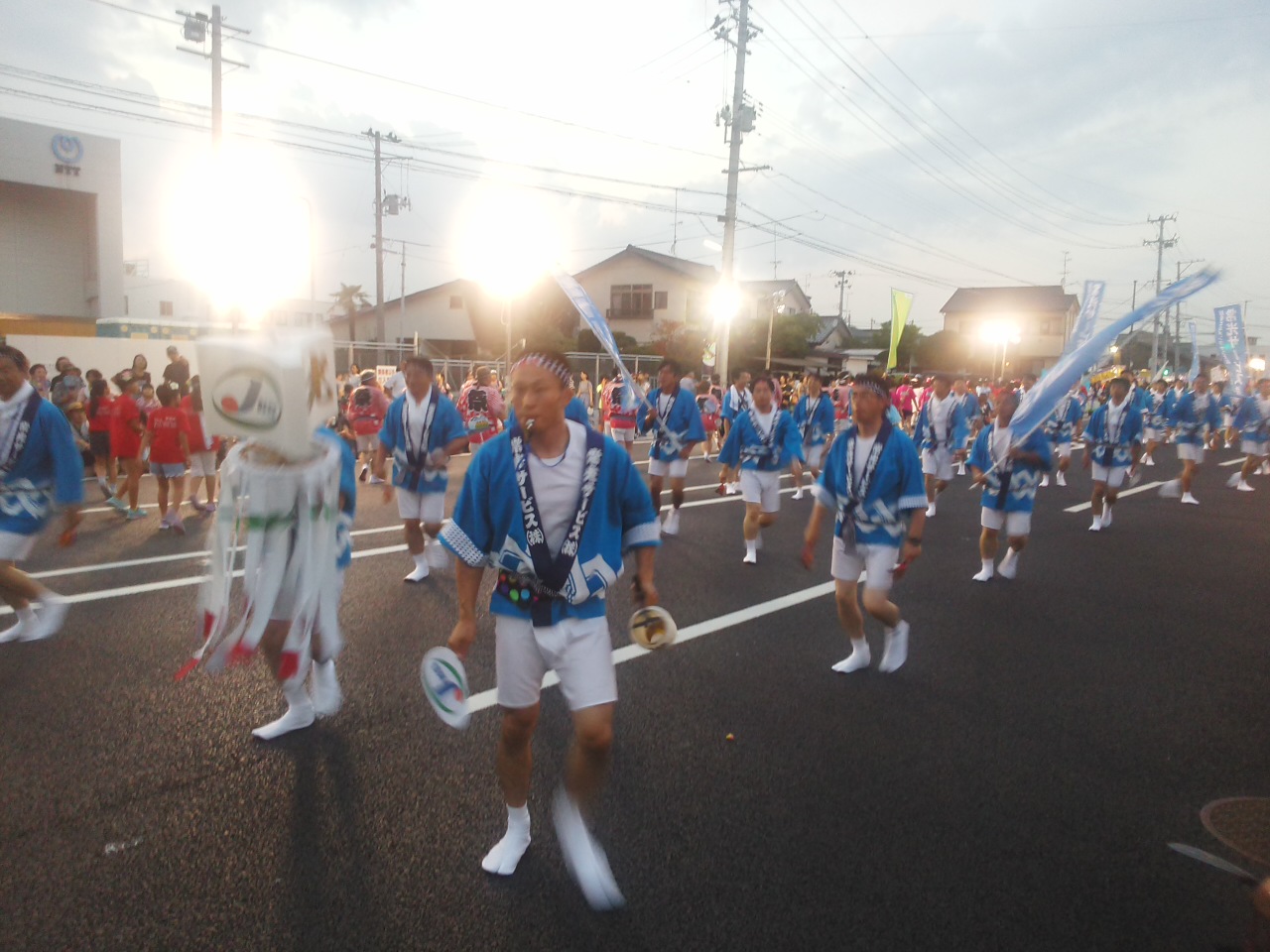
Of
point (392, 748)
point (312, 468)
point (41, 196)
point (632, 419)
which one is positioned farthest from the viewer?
point (41, 196)

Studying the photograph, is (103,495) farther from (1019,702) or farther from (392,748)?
(1019,702)

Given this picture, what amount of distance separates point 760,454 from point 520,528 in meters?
5.42

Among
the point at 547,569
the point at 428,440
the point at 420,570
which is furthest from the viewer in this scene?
the point at 420,570

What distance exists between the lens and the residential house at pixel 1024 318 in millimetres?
55281

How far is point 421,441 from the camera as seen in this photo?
261 inches

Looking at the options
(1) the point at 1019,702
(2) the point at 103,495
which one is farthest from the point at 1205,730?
(2) the point at 103,495

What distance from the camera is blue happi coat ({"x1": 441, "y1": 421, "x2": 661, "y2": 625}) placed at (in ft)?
9.61

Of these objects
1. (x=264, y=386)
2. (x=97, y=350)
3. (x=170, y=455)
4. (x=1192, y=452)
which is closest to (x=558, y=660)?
(x=264, y=386)

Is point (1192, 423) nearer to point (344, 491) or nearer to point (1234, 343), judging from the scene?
point (1234, 343)

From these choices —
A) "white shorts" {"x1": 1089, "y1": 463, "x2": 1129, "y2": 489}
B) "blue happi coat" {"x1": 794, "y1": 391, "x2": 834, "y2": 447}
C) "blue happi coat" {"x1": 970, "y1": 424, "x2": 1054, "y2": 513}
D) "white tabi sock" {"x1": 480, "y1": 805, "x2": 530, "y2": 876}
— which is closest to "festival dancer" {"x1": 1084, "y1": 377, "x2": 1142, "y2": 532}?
"white shorts" {"x1": 1089, "y1": 463, "x2": 1129, "y2": 489}

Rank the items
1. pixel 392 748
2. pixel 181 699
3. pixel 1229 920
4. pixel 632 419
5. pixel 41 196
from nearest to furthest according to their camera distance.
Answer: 1. pixel 1229 920
2. pixel 392 748
3. pixel 181 699
4. pixel 632 419
5. pixel 41 196

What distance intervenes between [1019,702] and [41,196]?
1254 inches

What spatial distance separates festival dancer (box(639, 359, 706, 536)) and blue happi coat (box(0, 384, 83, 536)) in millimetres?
5538

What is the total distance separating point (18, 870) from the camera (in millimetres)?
3027
